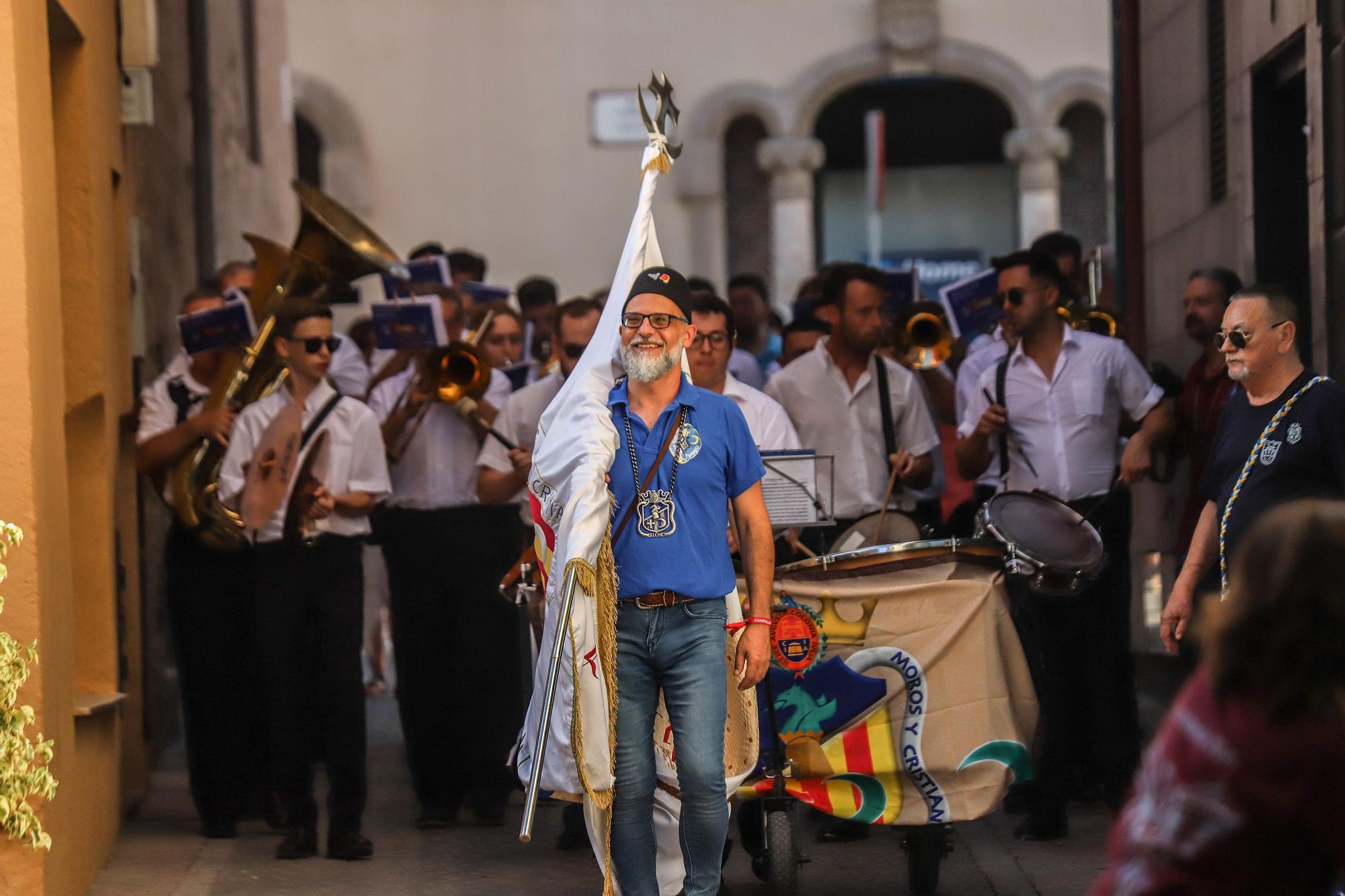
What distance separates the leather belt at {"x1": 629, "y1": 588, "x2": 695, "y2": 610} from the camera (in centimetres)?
607

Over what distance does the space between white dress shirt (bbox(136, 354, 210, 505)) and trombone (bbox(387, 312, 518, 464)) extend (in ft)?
2.83

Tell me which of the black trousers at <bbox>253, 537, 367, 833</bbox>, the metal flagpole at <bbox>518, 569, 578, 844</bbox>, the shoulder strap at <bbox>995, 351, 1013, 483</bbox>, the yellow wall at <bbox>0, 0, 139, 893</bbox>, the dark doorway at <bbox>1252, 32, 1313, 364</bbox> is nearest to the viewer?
the metal flagpole at <bbox>518, 569, 578, 844</bbox>

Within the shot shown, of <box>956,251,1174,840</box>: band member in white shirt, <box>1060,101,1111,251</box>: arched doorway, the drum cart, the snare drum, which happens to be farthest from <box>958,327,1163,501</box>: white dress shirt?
<box>1060,101,1111,251</box>: arched doorway

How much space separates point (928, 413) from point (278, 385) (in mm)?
2718

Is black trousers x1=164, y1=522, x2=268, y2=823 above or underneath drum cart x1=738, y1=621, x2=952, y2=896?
above

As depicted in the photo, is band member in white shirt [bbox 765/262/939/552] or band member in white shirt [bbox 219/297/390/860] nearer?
band member in white shirt [bbox 219/297/390/860]

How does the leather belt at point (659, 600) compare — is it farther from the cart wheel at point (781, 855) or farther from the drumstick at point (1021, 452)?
the drumstick at point (1021, 452)

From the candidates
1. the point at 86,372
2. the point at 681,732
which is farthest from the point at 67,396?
the point at 681,732

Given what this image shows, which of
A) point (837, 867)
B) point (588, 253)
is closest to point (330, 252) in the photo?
point (837, 867)

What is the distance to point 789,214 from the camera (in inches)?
929

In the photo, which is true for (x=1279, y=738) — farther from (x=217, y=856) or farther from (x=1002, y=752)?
(x=217, y=856)

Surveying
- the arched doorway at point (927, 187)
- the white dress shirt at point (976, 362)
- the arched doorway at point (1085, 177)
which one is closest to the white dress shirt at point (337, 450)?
the white dress shirt at point (976, 362)

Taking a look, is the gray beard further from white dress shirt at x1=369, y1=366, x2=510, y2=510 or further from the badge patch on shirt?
white dress shirt at x1=369, y1=366, x2=510, y2=510

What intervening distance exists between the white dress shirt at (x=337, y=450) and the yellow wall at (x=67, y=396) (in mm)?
497
